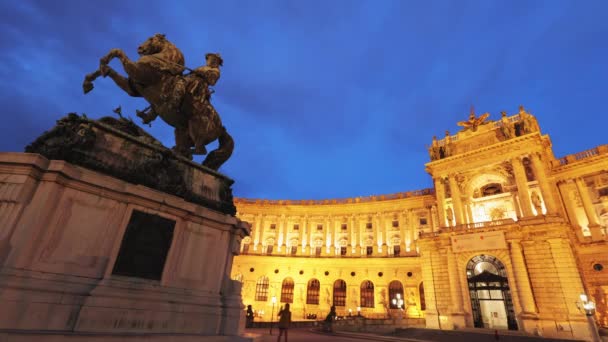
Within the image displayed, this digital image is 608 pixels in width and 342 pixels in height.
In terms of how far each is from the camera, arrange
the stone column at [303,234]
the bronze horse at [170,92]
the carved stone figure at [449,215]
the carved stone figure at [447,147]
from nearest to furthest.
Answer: the bronze horse at [170,92], the carved stone figure at [449,215], the carved stone figure at [447,147], the stone column at [303,234]

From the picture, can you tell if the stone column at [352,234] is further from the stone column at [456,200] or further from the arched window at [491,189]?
the arched window at [491,189]

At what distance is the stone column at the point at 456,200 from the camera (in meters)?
31.1

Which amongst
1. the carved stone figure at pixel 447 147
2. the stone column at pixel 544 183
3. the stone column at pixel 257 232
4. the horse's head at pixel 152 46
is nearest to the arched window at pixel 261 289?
the stone column at pixel 257 232

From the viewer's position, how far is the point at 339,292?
41.2 metres

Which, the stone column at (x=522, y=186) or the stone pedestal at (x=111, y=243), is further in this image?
the stone column at (x=522, y=186)

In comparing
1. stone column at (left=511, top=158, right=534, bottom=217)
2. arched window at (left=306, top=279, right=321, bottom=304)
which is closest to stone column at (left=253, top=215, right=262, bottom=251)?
arched window at (left=306, top=279, right=321, bottom=304)

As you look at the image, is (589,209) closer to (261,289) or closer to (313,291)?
(313,291)

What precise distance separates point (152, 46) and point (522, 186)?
3256 cm

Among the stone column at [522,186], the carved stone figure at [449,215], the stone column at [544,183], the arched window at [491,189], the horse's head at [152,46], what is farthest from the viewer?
the arched window at [491,189]

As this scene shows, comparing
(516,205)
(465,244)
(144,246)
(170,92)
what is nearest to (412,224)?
(516,205)

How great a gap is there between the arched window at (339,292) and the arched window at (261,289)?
9533 mm

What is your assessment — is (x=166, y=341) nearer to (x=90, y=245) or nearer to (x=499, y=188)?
(x=90, y=245)

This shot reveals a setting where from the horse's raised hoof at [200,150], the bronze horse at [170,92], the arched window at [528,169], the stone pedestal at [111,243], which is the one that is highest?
the arched window at [528,169]

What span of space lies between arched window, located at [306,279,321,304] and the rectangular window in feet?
129
